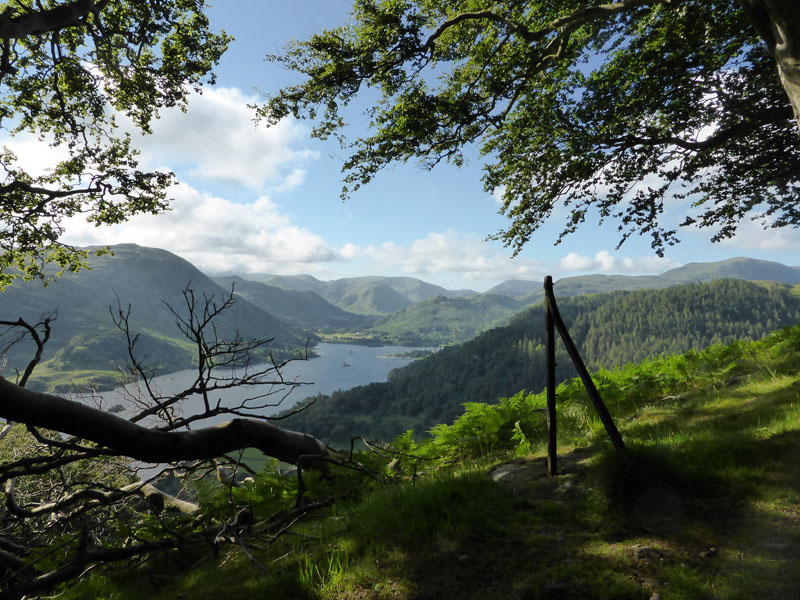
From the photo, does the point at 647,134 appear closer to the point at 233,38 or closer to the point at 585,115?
the point at 585,115

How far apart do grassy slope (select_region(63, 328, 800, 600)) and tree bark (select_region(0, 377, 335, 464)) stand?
1430 millimetres

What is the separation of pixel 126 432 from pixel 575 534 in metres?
5.53

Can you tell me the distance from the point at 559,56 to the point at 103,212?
14446 mm

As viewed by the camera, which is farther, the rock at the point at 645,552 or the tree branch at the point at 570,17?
the tree branch at the point at 570,17

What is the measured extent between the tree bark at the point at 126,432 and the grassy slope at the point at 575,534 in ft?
4.69

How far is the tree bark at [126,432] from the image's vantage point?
4.49 metres

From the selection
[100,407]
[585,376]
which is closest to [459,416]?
[585,376]

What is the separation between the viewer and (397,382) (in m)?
176

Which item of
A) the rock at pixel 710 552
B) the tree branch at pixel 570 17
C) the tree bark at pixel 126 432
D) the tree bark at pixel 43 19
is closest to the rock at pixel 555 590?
the rock at pixel 710 552

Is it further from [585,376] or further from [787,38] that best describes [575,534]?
[787,38]

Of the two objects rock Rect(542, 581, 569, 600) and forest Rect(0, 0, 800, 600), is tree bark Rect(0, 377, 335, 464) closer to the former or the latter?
forest Rect(0, 0, 800, 600)

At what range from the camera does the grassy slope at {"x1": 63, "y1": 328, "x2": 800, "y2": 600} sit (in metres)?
2.70

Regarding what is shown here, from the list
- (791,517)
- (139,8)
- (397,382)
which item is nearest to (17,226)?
(139,8)

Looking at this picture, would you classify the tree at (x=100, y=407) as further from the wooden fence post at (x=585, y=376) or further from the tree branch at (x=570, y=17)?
the tree branch at (x=570, y=17)
